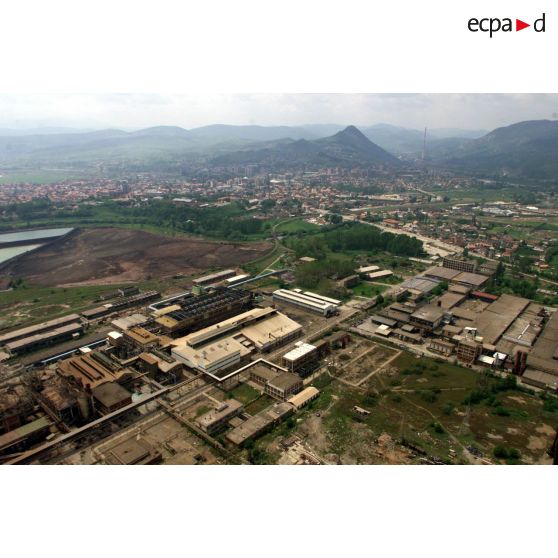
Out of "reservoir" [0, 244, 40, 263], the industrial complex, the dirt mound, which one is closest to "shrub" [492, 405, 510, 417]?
the industrial complex

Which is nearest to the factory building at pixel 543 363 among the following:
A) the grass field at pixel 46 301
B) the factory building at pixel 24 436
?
the factory building at pixel 24 436

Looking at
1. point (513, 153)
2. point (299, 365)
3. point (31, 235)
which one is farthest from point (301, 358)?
point (513, 153)

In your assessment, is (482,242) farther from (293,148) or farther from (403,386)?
(293,148)

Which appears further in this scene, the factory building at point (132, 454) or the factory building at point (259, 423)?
the factory building at point (259, 423)

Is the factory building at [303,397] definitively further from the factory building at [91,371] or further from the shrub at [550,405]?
the shrub at [550,405]

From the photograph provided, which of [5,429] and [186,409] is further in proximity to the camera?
[186,409]

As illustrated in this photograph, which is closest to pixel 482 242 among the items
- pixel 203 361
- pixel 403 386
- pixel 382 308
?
pixel 382 308
